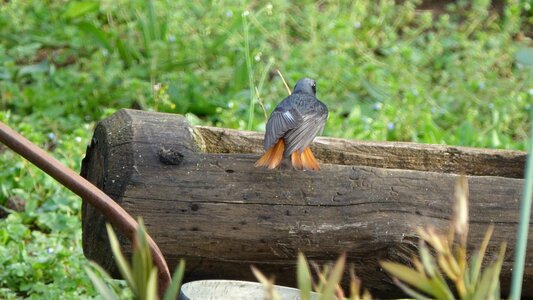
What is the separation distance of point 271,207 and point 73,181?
1.04m

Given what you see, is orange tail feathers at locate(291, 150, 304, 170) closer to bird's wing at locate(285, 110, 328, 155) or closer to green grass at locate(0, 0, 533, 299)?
bird's wing at locate(285, 110, 328, 155)

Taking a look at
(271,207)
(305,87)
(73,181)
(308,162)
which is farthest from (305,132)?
(73,181)

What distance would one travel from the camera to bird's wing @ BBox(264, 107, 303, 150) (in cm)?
268

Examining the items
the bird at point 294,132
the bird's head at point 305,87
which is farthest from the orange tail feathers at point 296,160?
the bird's head at point 305,87

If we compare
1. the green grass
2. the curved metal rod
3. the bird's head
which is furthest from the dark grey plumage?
the green grass

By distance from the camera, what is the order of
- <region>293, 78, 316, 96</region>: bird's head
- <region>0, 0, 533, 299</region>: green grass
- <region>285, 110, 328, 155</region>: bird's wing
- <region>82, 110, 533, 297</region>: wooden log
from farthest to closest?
1. <region>0, 0, 533, 299</region>: green grass
2. <region>293, 78, 316, 96</region>: bird's head
3. <region>285, 110, 328, 155</region>: bird's wing
4. <region>82, 110, 533, 297</region>: wooden log

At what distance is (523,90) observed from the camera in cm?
575

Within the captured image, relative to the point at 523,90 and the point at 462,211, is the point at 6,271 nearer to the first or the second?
the point at 462,211

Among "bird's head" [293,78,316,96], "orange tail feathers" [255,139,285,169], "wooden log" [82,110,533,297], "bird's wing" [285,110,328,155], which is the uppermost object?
"bird's head" [293,78,316,96]

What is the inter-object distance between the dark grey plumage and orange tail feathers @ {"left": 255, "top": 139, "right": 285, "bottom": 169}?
0.01m

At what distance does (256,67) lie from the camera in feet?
18.0

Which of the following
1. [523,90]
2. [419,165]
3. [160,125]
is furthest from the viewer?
[523,90]

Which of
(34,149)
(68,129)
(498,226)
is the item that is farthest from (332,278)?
(68,129)

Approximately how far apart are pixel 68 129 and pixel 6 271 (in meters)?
1.60
